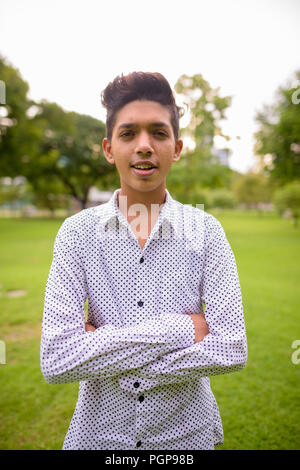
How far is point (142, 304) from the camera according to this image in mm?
1676

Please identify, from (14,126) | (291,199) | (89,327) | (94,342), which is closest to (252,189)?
(291,199)

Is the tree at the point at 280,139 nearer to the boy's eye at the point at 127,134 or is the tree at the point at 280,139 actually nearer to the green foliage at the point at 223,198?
the boy's eye at the point at 127,134

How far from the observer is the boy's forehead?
5.51 ft

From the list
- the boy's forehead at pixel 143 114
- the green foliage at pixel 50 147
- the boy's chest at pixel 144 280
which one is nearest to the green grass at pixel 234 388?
the boy's chest at pixel 144 280

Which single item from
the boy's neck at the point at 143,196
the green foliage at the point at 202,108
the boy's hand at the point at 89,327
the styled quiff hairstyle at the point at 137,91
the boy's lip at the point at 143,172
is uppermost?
the green foliage at the point at 202,108

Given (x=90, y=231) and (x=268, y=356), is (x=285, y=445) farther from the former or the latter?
(x=90, y=231)

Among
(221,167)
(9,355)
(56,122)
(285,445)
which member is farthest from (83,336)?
(56,122)

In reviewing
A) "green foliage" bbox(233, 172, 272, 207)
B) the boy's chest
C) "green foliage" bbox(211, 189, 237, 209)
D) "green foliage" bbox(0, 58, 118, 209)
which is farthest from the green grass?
"green foliage" bbox(211, 189, 237, 209)

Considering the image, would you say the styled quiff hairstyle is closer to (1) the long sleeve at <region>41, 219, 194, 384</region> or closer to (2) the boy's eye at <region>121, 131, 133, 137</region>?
(2) the boy's eye at <region>121, 131, 133, 137</region>

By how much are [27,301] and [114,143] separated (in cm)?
651

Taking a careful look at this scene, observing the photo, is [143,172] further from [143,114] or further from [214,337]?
[214,337]

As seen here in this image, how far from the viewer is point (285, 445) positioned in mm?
3047

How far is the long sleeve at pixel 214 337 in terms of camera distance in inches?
59.4

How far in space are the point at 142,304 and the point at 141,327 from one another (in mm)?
171
